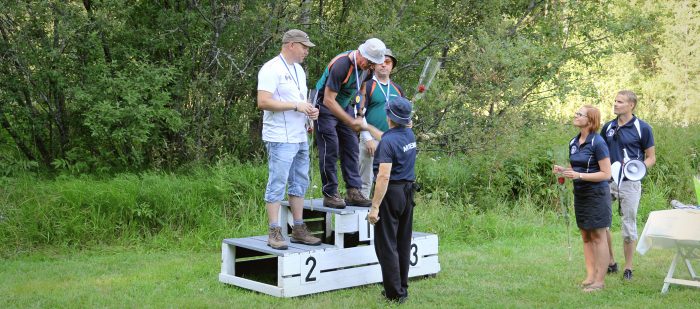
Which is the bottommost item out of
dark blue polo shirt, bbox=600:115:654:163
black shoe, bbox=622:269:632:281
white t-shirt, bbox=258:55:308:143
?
black shoe, bbox=622:269:632:281

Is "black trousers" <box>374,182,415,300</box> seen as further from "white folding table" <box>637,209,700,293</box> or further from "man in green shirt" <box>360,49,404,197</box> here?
"white folding table" <box>637,209,700,293</box>

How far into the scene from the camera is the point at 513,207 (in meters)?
9.91

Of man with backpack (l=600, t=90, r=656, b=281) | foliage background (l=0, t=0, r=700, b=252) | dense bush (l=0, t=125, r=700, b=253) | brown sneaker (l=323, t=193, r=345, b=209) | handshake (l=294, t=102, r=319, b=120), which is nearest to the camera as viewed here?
handshake (l=294, t=102, r=319, b=120)

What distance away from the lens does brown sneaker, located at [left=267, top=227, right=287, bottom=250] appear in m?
5.91

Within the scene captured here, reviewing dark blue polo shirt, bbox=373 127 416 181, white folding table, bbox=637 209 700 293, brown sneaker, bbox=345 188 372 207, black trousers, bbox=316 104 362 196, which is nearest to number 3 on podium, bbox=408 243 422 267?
brown sneaker, bbox=345 188 372 207

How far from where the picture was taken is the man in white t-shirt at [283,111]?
566 cm

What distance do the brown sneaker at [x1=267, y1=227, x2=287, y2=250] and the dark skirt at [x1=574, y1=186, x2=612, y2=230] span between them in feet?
7.69

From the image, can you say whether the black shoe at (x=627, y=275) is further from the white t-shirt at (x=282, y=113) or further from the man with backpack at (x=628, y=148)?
the white t-shirt at (x=282, y=113)

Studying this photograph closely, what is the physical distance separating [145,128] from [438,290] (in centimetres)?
423

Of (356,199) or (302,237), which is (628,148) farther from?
(302,237)

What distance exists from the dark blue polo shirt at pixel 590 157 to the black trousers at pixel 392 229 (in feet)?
4.63

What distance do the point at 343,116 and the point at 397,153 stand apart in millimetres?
706

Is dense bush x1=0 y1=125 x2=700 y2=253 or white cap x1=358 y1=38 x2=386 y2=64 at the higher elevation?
white cap x1=358 y1=38 x2=386 y2=64

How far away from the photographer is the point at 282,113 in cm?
575
